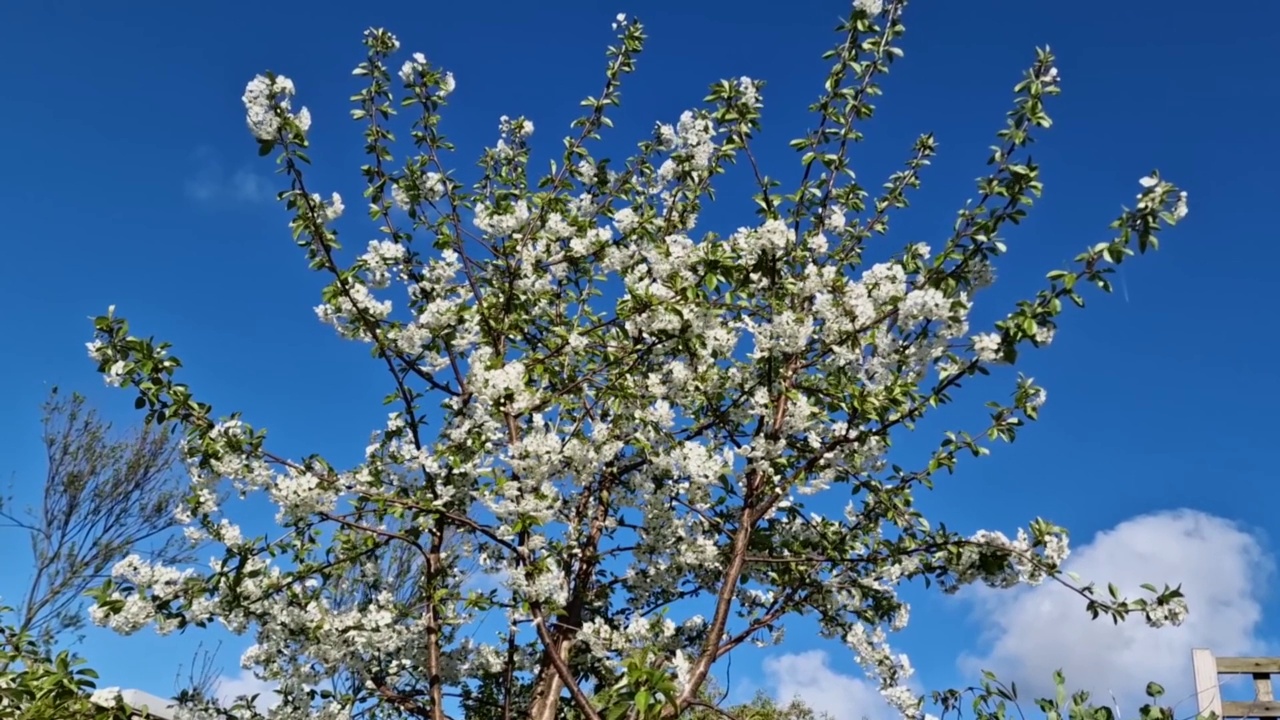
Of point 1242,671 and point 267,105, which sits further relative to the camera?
point 1242,671

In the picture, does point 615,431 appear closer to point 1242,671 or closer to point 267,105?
point 267,105

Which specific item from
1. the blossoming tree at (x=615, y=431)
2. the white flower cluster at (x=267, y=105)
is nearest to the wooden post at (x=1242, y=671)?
the blossoming tree at (x=615, y=431)

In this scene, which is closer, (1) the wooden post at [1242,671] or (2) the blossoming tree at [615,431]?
(2) the blossoming tree at [615,431]

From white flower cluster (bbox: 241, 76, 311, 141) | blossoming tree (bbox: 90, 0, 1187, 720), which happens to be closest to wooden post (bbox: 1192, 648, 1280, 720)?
blossoming tree (bbox: 90, 0, 1187, 720)

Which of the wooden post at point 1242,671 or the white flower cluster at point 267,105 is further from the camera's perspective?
the wooden post at point 1242,671

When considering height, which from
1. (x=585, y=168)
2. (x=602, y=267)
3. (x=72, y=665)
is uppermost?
(x=585, y=168)

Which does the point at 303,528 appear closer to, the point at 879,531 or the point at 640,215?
the point at 640,215

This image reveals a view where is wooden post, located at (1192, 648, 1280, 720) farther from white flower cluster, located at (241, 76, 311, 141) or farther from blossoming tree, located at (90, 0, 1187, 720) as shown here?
white flower cluster, located at (241, 76, 311, 141)

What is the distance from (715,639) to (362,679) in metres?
1.77

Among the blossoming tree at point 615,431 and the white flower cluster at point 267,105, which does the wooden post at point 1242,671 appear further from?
the white flower cluster at point 267,105

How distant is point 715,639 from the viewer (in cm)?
370

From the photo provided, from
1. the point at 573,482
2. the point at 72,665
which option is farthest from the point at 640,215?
the point at 72,665

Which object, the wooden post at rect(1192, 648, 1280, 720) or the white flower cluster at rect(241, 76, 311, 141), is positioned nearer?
the white flower cluster at rect(241, 76, 311, 141)

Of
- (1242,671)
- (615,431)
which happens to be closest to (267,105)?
(615,431)
